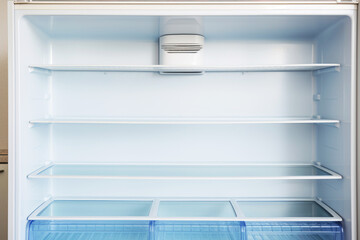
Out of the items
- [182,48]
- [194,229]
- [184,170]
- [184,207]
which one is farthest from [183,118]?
[194,229]

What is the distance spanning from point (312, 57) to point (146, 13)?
1.11m

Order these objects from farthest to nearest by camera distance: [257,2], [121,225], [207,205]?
[207,205]
[121,225]
[257,2]

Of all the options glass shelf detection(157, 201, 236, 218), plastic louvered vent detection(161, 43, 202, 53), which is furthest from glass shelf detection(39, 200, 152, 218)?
plastic louvered vent detection(161, 43, 202, 53)

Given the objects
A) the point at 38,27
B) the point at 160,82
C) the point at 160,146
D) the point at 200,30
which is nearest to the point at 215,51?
the point at 200,30

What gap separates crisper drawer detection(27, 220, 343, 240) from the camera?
1.71 m

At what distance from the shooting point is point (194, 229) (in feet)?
5.63

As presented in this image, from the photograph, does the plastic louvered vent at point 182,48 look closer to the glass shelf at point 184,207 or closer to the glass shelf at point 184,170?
the glass shelf at point 184,170

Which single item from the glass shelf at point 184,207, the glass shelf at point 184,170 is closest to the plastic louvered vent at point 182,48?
the glass shelf at point 184,170

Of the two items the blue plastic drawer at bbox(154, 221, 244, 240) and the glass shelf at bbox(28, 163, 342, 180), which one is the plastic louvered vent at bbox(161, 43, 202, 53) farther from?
the blue plastic drawer at bbox(154, 221, 244, 240)

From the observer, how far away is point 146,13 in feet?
5.31

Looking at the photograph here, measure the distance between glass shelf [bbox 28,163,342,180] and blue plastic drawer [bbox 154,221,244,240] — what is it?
0.26 m

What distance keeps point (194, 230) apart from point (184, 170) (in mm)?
384

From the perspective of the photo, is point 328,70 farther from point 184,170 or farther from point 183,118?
point 184,170

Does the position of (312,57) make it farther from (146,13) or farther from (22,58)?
(22,58)
